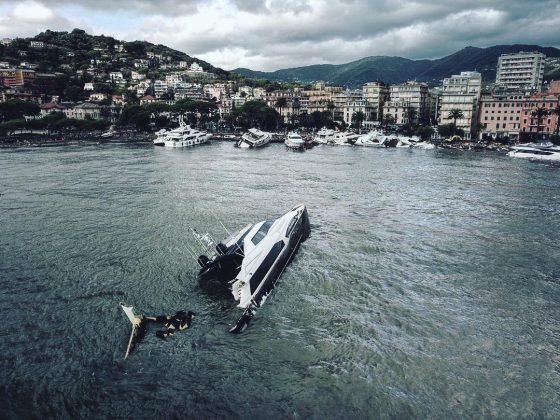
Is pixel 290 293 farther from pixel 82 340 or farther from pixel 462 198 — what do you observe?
pixel 462 198

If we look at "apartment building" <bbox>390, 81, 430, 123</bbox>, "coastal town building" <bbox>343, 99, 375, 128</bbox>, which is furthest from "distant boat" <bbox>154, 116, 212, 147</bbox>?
"apartment building" <bbox>390, 81, 430, 123</bbox>

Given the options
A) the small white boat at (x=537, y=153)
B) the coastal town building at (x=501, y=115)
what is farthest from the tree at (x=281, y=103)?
the small white boat at (x=537, y=153)

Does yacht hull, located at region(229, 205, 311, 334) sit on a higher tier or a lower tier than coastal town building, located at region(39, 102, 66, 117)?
lower

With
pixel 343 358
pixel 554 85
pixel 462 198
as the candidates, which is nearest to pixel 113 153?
pixel 462 198

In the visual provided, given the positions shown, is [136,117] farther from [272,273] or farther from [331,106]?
[272,273]

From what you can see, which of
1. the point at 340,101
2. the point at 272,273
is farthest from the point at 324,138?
the point at 272,273

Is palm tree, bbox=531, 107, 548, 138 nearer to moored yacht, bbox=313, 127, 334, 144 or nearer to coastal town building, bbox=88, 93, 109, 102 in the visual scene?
moored yacht, bbox=313, 127, 334, 144
